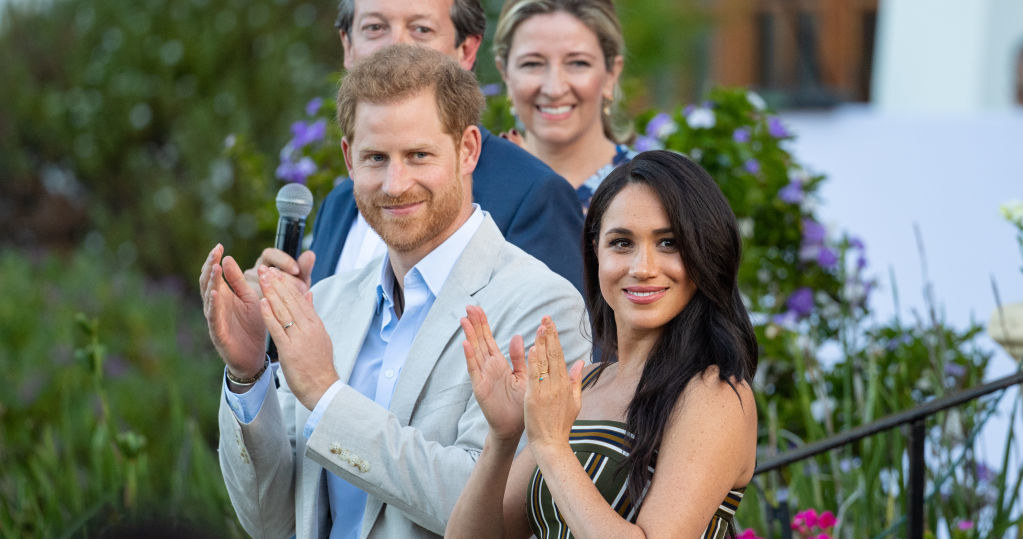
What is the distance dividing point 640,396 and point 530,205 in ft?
2.67

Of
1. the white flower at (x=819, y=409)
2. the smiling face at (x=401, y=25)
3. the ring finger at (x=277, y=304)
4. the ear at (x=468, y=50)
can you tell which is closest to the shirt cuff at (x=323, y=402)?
the ring finger at (x=277, y=304)

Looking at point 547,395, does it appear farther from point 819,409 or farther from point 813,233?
point 813,233

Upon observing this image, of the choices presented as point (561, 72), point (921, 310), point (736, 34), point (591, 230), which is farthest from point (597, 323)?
point (736, 34)

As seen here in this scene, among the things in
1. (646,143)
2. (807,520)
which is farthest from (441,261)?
(646,143)

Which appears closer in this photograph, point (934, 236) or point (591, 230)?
point (591, 230)

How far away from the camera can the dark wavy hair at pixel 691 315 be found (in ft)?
6.79

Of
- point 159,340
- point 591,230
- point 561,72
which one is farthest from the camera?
point 159,340

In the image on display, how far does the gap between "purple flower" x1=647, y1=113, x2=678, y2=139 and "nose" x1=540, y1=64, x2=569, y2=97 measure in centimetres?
115

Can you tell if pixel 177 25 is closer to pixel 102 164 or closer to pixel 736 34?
pixel 102 164

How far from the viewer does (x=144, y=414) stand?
6570mm

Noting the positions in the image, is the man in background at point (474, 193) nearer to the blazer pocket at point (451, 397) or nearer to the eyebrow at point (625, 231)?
the blazer pocket at point (451, 397)

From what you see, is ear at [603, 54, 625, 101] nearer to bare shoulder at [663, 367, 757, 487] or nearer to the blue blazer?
the blue blazer

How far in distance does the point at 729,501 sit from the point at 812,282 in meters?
2.82

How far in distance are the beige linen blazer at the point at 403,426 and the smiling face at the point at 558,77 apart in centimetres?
128
